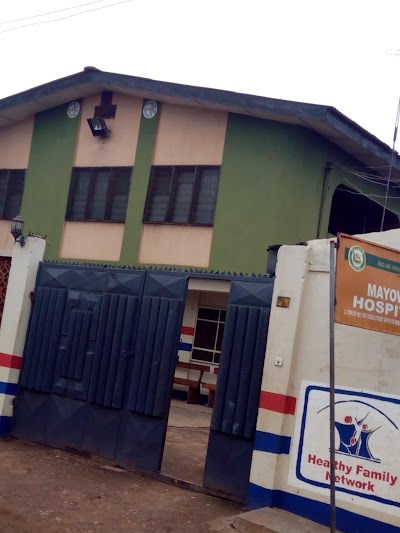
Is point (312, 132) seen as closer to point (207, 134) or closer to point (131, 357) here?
point (207, 134)

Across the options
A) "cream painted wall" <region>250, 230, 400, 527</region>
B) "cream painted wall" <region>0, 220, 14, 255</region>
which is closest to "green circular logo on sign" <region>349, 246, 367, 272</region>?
"cream painted wall" <region>250, 230, 400, 527</region>

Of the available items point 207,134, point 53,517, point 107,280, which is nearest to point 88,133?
point 207,134

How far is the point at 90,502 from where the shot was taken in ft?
22.6

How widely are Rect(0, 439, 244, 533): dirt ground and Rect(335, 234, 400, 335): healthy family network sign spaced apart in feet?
8.35

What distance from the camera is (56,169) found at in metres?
16.6

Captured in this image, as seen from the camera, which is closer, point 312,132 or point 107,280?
point 107,280

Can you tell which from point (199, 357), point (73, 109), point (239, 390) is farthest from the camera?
point (199, 357)

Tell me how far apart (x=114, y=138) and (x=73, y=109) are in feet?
5.52

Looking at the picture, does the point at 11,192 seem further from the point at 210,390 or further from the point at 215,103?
the point at 210,390

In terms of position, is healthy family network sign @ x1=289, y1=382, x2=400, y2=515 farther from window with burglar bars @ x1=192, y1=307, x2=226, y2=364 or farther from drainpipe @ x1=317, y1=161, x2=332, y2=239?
window with burglar bars @ x1=192, y1=307, x2=226, y2=364

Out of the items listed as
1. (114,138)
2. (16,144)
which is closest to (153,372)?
(114,138)

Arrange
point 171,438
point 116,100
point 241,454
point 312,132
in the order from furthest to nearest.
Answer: point 116,100 → point 312,132 → point 171,438 → point 241,454

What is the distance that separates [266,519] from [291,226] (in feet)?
26.6

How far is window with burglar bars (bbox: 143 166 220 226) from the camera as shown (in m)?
14.2
